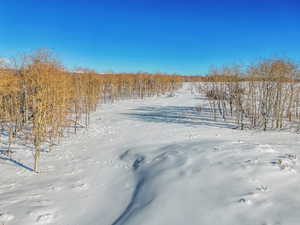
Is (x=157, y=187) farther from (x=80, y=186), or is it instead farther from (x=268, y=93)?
(x=268, y=93)

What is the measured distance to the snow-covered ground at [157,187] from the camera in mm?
2721

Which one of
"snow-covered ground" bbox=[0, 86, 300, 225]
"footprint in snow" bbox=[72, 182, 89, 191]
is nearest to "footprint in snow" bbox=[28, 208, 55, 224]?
"snow-covered ground" bbox=[0, 86, 300, 225]

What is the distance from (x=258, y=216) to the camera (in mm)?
2449

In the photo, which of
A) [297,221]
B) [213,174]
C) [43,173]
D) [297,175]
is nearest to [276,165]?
[297,175]

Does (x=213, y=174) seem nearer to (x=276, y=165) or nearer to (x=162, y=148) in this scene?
(x=276, y=165)

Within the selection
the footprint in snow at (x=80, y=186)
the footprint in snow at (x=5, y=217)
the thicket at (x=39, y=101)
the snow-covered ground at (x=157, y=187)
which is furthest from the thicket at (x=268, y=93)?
the footprint in snow at (x=5, y=217)

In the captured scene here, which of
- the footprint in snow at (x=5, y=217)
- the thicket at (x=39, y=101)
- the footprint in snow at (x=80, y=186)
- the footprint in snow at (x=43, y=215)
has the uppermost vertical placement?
the thicket at (x=39, y=101)

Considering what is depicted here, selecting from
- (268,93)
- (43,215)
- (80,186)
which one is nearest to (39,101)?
(80,186)

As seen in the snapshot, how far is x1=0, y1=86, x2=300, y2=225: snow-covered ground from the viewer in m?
2.72

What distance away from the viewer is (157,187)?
12.2ft

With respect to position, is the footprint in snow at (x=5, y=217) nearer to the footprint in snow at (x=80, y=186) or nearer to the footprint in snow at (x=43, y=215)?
the footprint in snow at (x=43, y=215)

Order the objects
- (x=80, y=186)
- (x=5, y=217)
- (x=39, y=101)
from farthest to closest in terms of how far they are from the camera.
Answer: (x=39, y=101)
(x=80, y=186)
(x=5, y=217)

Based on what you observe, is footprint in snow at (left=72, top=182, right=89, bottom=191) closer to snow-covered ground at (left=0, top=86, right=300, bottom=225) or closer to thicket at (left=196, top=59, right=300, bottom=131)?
snow-covered ground at (left=0, top=86, right=300, bottom=225)

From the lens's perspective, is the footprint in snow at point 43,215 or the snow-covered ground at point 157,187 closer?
the snow-covered ground at point 157,187
